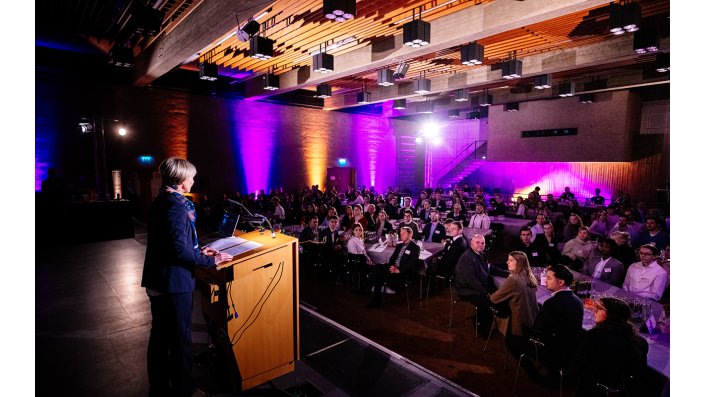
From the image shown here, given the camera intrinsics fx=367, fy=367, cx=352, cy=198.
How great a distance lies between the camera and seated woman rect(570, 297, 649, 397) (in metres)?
2.71

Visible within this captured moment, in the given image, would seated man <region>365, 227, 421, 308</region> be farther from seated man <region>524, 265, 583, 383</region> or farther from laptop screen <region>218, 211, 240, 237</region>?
laptop screen <region>218, 211, 240, 237</region>

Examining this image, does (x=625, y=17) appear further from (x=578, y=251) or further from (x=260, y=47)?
(x=260, y=47)

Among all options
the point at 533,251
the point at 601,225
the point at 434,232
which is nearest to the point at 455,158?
the point at 601,225

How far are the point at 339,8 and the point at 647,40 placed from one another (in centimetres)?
531

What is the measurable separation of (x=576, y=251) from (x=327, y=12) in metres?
5.41

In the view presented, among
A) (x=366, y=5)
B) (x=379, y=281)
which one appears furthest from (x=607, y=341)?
(x=366, y=5)

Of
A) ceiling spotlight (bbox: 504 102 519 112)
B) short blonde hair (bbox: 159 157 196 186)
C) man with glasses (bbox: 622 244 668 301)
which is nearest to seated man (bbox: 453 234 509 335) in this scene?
man with glasses (bbox: 622 244 668 301)

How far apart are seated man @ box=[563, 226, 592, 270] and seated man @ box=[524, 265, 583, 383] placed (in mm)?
2891

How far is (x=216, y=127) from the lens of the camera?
538 inches

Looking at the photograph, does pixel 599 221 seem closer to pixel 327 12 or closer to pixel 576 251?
pixel 576 251

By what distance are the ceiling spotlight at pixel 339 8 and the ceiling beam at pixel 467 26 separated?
99.0 inches

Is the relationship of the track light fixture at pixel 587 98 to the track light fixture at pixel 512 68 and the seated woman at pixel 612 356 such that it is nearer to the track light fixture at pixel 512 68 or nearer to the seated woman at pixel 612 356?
the track light fixture at pixel 512 68

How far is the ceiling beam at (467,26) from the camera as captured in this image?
5168 mm
